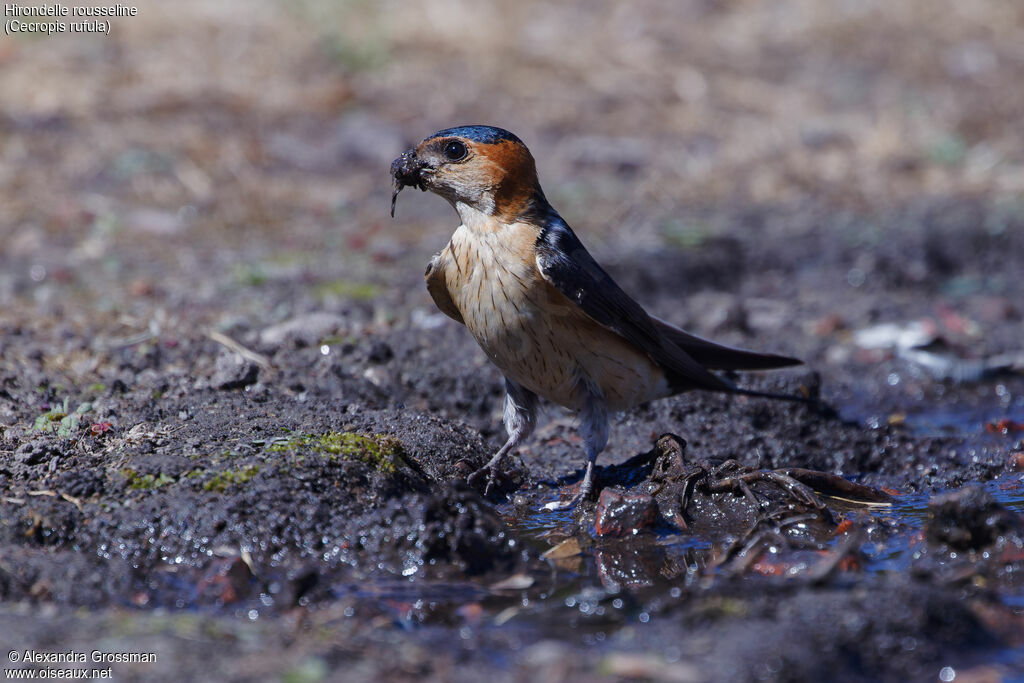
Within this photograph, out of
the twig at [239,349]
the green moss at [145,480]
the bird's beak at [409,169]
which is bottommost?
the green moss at [145,480]

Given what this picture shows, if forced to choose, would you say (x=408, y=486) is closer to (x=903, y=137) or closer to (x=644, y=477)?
(x=644, y=477)

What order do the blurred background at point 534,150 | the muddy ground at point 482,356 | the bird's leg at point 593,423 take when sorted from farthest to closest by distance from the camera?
the blurred background at point 534,150 → the bird's leg at point 593,423 → the muddy ground at point 482,356

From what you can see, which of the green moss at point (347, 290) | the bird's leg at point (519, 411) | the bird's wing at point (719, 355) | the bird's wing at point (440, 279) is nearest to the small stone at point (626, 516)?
the bird's leg at point (519, 411)

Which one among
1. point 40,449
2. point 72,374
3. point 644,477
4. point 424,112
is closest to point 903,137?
point 424,112

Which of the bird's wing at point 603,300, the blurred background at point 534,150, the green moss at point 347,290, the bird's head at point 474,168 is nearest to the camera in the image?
the bird's wing at point 603,300

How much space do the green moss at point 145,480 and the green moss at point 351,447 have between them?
1.24 feet

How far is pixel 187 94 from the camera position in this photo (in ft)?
33.9

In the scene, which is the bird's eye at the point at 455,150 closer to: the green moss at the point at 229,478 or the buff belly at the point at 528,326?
the buff belly at the point at 528,326

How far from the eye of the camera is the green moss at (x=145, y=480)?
3758 millimetres

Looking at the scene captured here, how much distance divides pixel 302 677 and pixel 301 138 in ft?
25.9

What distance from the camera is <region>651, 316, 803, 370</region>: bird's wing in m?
5.04

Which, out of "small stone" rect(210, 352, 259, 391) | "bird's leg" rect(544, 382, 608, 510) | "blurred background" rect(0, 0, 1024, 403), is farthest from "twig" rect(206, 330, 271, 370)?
"bird's leg" rect(544, 382, 608, 510)

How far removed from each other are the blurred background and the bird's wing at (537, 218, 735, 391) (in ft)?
6.83

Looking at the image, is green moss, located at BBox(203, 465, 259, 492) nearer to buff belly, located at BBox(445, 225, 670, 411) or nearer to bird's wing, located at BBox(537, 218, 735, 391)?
buff belly, located at BBox(445, 225, 670, 411)
